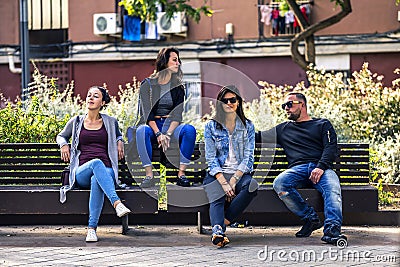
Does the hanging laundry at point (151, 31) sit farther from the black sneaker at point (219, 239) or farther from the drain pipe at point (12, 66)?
the black sneaker at point (219, 239)

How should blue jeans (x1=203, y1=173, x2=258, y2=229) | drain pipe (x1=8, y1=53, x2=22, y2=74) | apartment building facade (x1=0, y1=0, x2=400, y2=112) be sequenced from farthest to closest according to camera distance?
drain pipe (x1=8, y1=53, x2=22, y2=74) → apartment building facade (x1=0, y1=0, x2=400, y2=112) → blue jeans (x1=203, y1=173, x2=258, y2=229)

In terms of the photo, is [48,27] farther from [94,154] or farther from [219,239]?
[219,239]

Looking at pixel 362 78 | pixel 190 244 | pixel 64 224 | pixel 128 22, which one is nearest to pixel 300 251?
pixel 190 244

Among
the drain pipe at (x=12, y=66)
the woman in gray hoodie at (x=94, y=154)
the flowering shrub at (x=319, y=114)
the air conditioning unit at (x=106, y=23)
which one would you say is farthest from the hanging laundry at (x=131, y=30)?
the woman in gray hoodie at (x=94, y=154)

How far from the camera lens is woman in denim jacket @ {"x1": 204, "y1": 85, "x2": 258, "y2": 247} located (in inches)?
305

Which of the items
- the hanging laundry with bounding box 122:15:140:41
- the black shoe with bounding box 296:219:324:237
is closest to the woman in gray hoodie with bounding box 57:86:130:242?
the black shoe with bounding box 296:219:324:237

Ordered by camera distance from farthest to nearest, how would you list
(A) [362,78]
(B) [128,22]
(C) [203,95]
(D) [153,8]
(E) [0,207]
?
(B) [128,22], (C) [203,95], (D) [153,8], (A) [362,78], (E) [0,207]

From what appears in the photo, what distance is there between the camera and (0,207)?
26.3ft

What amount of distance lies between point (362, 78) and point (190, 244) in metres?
6.01

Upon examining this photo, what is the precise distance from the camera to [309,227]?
7812 millimetres

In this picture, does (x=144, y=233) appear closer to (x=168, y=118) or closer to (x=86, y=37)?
(x=168, y=118)

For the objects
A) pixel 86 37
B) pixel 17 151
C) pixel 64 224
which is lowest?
pixel 64 224

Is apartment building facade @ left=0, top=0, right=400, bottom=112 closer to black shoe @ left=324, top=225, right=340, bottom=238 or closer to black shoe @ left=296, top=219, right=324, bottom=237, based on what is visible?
black shoe @ left=296, top=219, right=324, bottom=237

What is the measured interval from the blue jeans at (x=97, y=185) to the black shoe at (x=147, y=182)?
0.34 m
